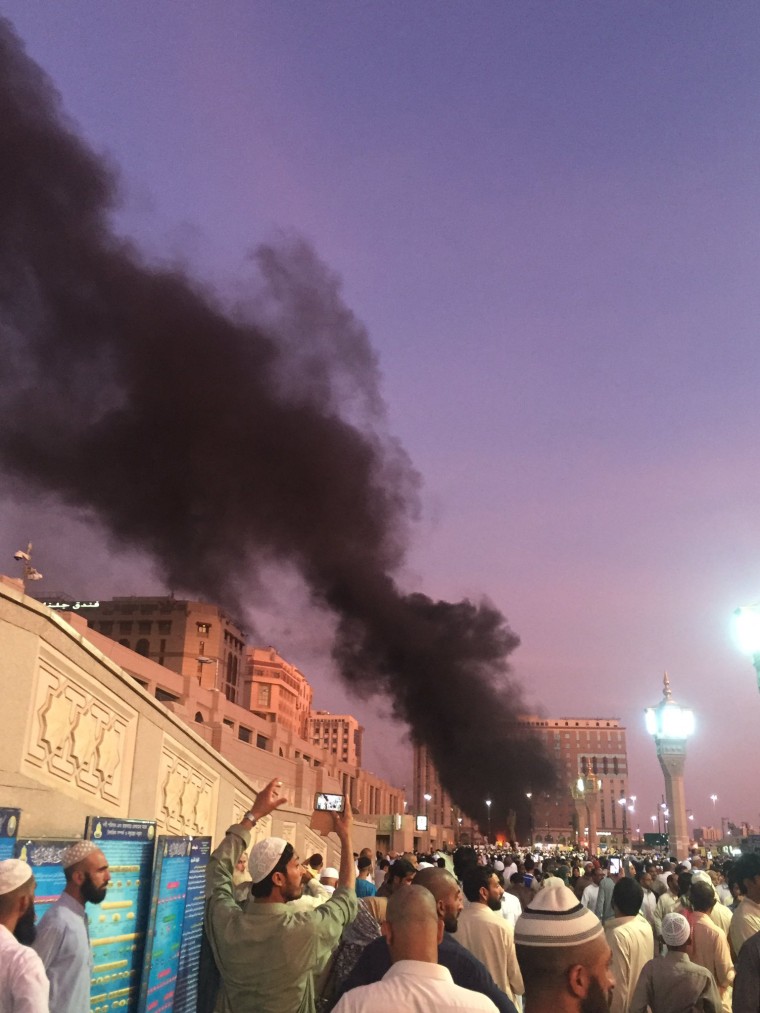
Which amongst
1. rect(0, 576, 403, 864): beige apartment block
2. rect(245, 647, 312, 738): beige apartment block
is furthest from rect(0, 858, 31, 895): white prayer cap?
rect(245, 647, 312, 738): beige apartment block

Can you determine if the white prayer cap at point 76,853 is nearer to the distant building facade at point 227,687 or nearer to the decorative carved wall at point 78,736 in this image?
the decorative carved wall at point 78,736

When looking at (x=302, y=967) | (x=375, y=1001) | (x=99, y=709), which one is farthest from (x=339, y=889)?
(x=99, y=709)

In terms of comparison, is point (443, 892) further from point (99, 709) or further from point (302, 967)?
point (99, 709)

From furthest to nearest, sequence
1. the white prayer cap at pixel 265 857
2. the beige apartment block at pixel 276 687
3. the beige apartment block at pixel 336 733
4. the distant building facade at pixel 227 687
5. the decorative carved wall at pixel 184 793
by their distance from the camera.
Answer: the beige apartment block at pixel 336 733 → the beige apartment block at pixel 276 687 → the distant building facade at pixel 227 687 → the decorative carved wall at pixel 184 793 → the white prayer cap at pixel 265 857

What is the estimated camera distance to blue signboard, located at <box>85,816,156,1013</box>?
4824mm

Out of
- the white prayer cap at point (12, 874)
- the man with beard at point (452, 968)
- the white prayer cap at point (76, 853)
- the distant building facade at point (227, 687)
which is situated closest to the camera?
the man with beard at point (452, 968)

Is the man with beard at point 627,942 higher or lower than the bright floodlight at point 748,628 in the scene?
lower

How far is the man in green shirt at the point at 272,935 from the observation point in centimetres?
381

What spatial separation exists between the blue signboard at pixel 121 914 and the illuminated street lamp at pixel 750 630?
25.8 feet

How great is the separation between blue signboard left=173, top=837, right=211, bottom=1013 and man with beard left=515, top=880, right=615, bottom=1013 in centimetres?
420

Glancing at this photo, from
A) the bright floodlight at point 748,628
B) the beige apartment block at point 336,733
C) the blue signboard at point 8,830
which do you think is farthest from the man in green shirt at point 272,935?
the beige apartment block at point 336,733

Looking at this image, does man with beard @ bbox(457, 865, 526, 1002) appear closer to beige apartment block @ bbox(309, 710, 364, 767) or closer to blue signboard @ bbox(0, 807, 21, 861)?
blue signboard @ bbox(0, 807, 21, 861)

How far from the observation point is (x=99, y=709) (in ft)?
22.4

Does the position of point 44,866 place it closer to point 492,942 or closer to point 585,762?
point 492,942
